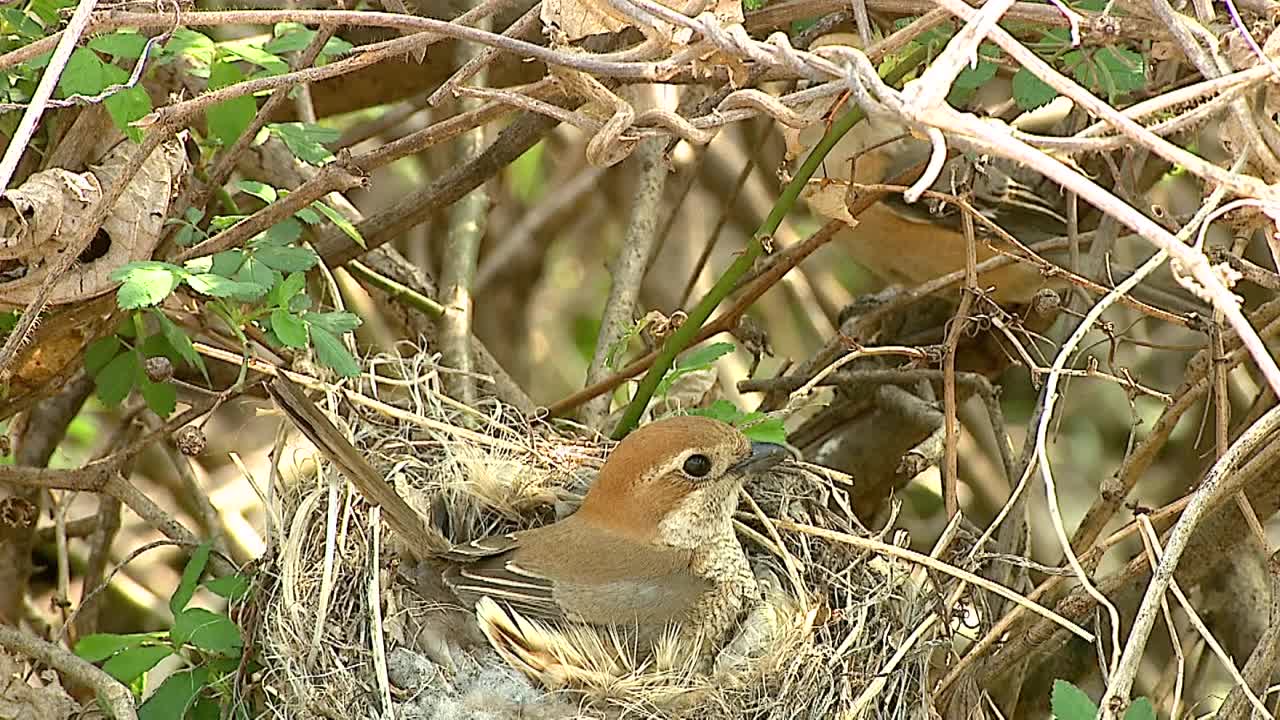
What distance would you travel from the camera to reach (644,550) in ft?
10.7

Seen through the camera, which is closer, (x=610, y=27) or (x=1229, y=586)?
(x=610, y=27)

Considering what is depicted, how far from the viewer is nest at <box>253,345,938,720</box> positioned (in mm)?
2822

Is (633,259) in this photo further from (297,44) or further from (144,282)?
(144,282)

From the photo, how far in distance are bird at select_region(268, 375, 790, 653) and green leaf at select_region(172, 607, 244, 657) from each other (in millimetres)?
376

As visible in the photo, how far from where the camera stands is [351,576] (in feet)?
9.86

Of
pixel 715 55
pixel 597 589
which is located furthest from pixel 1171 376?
pixel 715 55

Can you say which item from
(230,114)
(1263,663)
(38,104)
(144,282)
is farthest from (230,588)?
(1263,663)

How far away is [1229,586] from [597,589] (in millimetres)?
1435

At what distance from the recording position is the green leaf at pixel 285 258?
2652 mm

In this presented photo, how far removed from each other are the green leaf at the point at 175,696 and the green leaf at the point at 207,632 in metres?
0.05

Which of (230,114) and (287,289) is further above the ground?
(230,114)

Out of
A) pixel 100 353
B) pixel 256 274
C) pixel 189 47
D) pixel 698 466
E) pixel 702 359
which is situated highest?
pixel 189 47

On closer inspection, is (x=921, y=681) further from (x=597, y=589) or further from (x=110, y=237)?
(x=110, y=237)

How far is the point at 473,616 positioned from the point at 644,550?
385 millimetres
